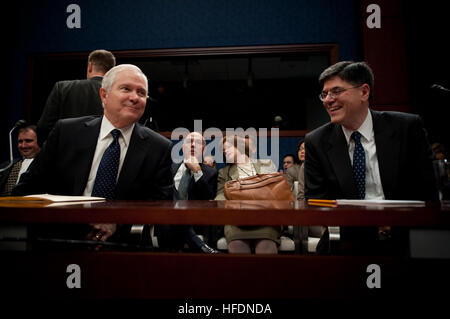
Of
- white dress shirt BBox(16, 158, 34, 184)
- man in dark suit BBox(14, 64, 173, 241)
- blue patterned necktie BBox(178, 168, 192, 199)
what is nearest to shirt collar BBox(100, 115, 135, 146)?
man in dark suit BBox(14, 64, 173, 241)

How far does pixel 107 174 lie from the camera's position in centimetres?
140

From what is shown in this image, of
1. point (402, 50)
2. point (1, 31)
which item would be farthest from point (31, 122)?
point (402, 50)

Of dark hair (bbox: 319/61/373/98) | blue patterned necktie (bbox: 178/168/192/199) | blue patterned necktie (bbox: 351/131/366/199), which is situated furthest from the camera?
blue patterned necktie (bbox: 178/168/192/199)

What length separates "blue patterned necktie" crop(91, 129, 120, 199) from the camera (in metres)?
1.39

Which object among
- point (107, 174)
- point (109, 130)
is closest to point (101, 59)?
point (109, 130)

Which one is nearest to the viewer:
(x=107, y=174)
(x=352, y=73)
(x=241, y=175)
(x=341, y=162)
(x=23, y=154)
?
(x=107, y=174)

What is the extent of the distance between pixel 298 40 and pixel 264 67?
11.8 feet

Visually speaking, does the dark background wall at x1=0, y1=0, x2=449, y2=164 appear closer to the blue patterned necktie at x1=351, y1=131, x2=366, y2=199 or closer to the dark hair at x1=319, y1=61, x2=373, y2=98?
the dark hair at x1=319, y1=61, x2=373, y2=98

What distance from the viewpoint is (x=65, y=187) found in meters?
1.41

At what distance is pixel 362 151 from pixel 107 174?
126 centimetres

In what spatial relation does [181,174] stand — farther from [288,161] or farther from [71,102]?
[288,161]

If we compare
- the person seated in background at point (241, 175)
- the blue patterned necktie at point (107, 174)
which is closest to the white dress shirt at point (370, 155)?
the person seated in background at point (241, 175)

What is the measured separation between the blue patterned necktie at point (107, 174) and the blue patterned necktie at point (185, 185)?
107 centimetres

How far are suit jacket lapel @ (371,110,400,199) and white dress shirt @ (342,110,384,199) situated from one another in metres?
0.04
